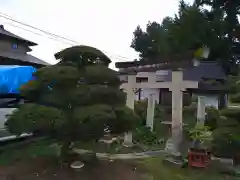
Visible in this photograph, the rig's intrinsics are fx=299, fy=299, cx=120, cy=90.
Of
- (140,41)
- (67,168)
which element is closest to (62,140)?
(67,168)

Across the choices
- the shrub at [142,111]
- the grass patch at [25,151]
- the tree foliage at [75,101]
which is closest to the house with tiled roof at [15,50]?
the shrub at [142,111]

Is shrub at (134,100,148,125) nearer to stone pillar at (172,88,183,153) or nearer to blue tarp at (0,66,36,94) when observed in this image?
stone pillar at (172,88,183,153)

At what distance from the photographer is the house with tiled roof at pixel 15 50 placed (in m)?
14.5

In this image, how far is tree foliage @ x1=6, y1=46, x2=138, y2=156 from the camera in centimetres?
527

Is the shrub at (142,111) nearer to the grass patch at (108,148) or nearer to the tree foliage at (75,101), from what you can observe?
the grass patch at (108,148)

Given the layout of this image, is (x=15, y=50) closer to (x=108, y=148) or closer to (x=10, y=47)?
(x=10, y=47)

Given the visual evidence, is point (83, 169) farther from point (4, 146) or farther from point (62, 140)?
point (4, 146)

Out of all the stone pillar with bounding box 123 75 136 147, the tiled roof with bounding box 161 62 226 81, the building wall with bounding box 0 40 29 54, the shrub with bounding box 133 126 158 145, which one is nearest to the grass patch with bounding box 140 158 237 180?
the stone pillar with bounding box 123 75 136 147

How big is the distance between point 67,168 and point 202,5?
677 inches

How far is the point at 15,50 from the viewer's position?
1709 cm

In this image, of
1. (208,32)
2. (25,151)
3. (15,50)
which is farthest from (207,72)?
(25,151)

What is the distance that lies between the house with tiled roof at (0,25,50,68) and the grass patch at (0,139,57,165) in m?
7.15

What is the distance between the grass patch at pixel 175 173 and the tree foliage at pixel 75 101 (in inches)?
48.2

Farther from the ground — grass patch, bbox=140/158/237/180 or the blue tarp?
the blue tarp
